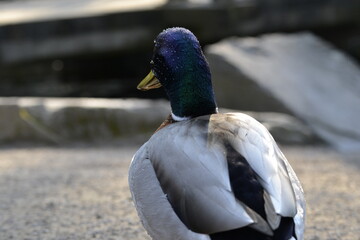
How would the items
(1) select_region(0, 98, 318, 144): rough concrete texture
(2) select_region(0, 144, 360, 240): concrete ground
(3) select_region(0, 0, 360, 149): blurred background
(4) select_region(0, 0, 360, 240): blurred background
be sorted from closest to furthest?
(2) select_region(0, 144, 360, 240): concrete ground
(4) select_region(0, 0, 360, 240): blurred background
(1) select_region(0, 98, 318, 144): rough concrete texture
(3) select_region(0, 0, 360, 149): blurred background

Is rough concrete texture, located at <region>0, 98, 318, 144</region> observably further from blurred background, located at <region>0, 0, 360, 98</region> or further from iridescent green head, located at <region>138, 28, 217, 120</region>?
iridescent green head, located at <region>138, 28, 217, 120</region>

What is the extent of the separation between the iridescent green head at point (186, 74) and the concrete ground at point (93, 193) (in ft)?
2.96

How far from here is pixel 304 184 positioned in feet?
16.1

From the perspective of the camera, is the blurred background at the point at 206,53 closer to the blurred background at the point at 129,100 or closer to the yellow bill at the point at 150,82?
the blurred background at the point at 129,100

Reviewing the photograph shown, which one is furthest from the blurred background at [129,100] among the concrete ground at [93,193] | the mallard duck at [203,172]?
the mallard duck at [203,172]

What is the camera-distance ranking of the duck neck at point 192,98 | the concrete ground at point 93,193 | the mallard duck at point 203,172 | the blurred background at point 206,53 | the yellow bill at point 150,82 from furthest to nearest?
the blurred background at point 206,53 < the concrete ground at point 93,193 < the yellow bill at point 150,82 < the duck neck at point 192,98 < the mallard duck at point 203,172

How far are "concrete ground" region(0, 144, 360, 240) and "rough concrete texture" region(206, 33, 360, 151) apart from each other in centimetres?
73

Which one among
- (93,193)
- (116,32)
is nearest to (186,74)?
(93,193)

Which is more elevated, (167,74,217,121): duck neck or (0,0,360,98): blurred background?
(167,74,217,121): duck neck

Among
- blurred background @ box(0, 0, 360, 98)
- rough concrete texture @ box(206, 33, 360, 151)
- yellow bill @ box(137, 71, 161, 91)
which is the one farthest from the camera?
blurred background @ box(0, 0, 360, 98)

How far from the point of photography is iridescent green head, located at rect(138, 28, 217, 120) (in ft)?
9.88

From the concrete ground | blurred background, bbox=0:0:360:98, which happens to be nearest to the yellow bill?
the concrete ground

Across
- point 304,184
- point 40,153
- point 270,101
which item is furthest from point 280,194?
point 270,101

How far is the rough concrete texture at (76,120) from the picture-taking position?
615cm
